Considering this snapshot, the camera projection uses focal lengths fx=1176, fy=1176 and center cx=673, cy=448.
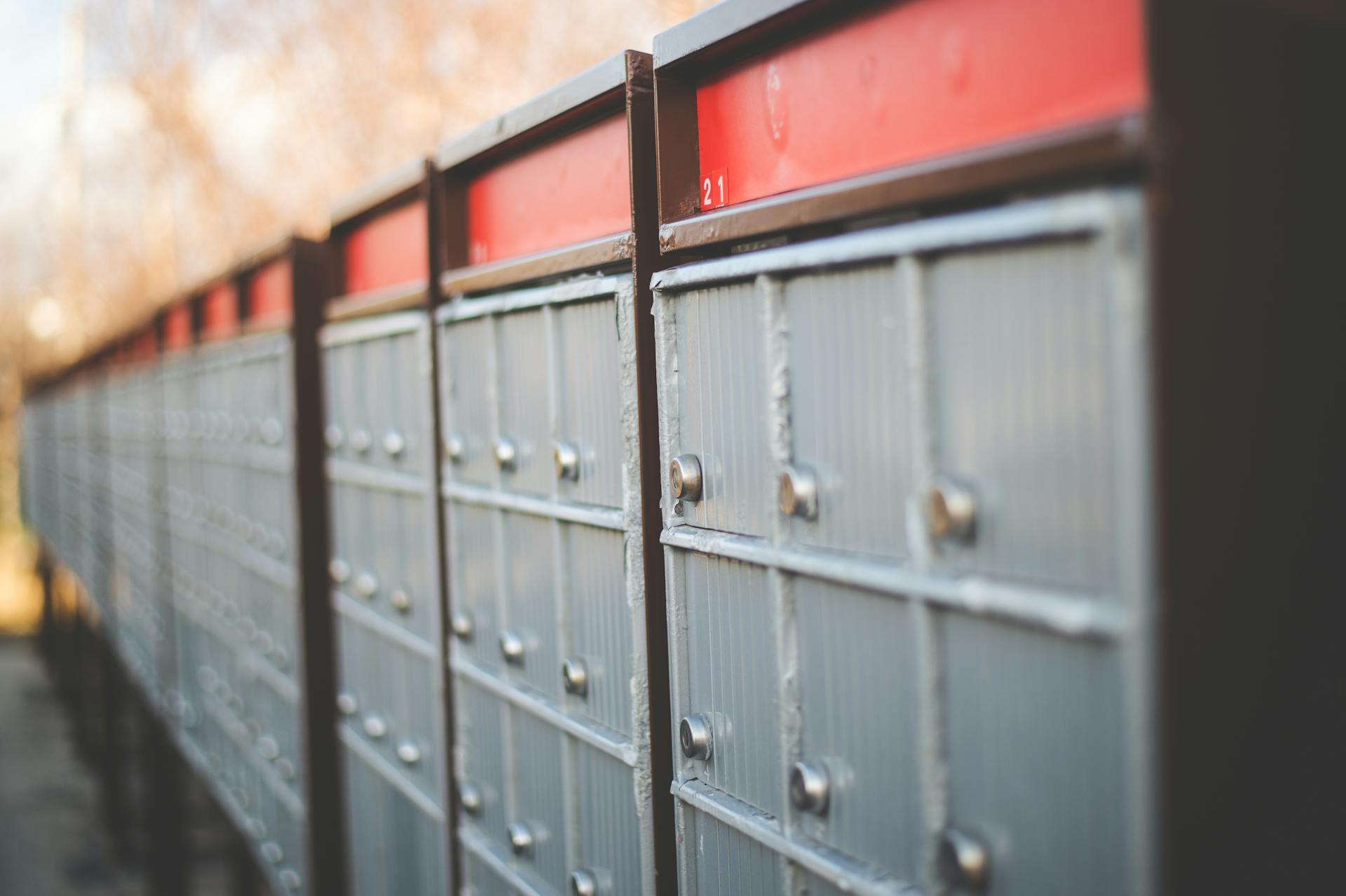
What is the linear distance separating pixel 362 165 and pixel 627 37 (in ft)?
10.0

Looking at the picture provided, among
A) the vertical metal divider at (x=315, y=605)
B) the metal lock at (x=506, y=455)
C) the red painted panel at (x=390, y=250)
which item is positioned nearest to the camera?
the metal lock at (x=506, y=455)

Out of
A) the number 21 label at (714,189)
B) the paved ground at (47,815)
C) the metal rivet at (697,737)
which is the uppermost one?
the number 21 label at (714,189)

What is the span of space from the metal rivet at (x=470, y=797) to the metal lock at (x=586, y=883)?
0.58 meters

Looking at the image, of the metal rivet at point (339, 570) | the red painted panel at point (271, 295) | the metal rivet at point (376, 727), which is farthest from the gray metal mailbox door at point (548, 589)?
the red painted panel at point (271, 295)

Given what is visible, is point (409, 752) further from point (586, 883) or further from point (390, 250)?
point (390, 250)

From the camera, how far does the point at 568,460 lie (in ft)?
7.77

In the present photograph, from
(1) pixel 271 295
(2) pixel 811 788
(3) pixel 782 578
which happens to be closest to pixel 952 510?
(3) pixel 782 578

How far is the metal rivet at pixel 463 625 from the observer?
2.93 metres

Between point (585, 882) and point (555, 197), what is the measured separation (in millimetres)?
1422

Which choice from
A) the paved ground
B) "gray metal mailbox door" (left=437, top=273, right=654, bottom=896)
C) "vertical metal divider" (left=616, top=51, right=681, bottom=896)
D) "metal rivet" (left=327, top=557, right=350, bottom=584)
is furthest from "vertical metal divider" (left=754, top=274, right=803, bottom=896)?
the paved ground

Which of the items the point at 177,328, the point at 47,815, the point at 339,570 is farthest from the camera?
the point at 47,815

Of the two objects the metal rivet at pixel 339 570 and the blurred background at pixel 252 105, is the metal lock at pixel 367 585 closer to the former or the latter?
the metal rivet at pixel 339 570

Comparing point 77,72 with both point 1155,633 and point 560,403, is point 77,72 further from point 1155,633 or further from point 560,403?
point 1155,633

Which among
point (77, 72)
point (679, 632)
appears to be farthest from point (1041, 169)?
point (77, 72)
